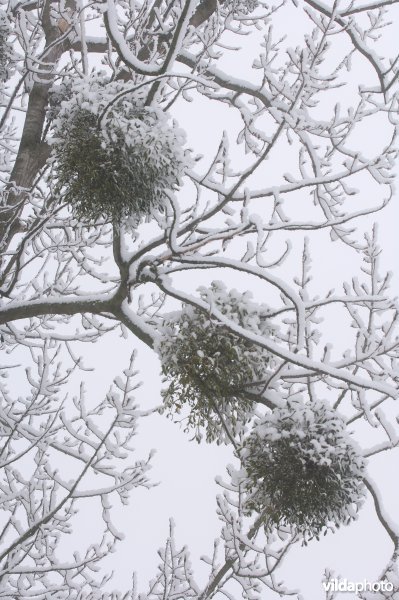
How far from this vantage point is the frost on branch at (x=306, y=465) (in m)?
2.33

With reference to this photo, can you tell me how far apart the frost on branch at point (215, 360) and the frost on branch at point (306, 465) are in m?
0.17

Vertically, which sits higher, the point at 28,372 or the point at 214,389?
the point at 28,372

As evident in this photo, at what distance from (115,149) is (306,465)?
137 cm

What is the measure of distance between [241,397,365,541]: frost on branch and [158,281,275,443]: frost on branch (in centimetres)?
17

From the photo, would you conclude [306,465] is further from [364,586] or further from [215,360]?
[364,586]

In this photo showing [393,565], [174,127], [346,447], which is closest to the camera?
[346,447]

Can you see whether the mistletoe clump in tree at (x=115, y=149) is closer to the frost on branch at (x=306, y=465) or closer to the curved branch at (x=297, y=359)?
the curved branch at (x=297, y=359)

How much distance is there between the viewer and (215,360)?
252 cm

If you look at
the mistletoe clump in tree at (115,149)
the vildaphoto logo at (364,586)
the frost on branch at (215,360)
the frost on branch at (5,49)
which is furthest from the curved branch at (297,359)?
the frost on branch at (5,49)

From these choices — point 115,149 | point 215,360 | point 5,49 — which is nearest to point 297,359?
point 215,360

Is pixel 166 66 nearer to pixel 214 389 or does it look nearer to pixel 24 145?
pixel 214 389

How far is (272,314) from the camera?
2.66 meters

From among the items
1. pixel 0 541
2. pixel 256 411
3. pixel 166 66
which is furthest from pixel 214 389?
pixel 0 541

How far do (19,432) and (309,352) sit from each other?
265 centimetres
